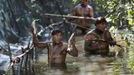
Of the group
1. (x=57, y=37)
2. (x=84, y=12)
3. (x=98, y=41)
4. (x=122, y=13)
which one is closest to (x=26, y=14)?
(x=84, y=12)

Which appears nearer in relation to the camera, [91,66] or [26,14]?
[91,66]

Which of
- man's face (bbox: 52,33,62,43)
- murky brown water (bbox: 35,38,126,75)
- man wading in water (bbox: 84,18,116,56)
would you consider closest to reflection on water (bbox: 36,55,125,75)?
murky brown water (bbox: 35,38,126,75)

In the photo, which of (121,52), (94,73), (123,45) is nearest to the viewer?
(94,73)

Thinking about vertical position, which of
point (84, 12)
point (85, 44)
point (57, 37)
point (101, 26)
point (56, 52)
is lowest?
point (56, 52)

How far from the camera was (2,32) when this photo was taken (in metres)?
13.7

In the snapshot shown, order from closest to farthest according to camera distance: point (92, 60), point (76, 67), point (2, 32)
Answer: point (76, 67) < point (92, 60) < point (2, 32)

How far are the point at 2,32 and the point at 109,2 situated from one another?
6263 millimetres

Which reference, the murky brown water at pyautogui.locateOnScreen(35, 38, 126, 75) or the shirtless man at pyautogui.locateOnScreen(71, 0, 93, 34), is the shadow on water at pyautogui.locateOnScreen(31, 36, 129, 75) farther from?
the shirtless man at pyautogui.locateOnScreen(71, 0, 93, 34)

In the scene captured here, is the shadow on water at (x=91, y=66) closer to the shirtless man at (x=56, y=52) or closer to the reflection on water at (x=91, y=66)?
the reflection on water at (x=91, y=66)

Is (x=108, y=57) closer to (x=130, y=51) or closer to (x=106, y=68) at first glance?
(x=130, y=51)

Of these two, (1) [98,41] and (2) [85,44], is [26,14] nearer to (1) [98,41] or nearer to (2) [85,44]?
(2) [85,44]

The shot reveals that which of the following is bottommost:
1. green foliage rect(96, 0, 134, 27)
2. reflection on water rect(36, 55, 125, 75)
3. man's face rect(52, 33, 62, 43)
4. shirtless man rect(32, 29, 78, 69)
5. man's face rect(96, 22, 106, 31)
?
reflection on water rect(36, 55, 125, 75)

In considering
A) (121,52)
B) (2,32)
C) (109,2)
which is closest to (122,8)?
(109,2)

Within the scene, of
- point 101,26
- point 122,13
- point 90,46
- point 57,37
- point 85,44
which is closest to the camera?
point 122,13
